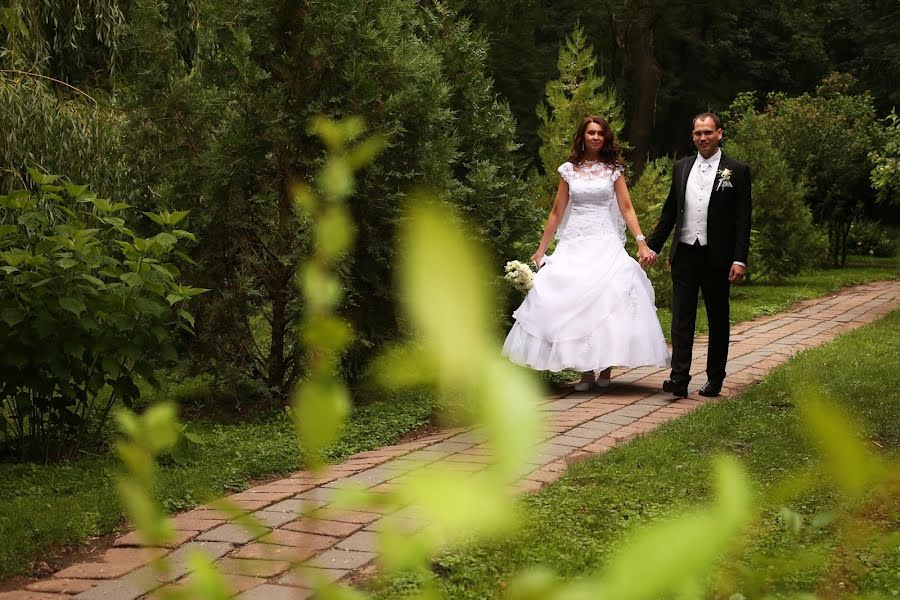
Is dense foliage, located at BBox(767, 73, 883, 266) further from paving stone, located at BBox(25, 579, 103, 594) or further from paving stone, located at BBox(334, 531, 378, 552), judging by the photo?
paving stone, located at BBox(334, 531, 378, 552)

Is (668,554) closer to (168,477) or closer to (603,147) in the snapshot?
Result: (168,477)

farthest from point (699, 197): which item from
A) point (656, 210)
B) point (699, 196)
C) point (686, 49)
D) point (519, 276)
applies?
point (686, 49)

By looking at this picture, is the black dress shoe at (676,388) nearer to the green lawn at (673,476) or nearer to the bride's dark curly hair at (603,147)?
the green lawn at (673,476)

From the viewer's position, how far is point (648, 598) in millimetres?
468

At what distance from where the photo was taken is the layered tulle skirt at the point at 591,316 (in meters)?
8.15

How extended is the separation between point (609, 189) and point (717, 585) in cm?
803

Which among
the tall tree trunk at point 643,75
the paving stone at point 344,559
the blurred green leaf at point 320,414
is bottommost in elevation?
the paving stone at point 344,559

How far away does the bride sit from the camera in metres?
8.17

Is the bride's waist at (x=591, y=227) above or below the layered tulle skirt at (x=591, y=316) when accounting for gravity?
above

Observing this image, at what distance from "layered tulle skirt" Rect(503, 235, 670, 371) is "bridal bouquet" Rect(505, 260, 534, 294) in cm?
17

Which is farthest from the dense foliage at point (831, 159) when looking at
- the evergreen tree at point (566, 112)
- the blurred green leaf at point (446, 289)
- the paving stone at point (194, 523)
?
the blurred green leaf at point (446, 289)

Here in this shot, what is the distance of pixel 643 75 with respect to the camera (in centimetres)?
2623

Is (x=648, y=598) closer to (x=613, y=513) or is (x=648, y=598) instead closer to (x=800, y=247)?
(x=613, y=513)

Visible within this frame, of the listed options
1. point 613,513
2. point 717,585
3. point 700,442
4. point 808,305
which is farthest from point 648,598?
point 808,305
